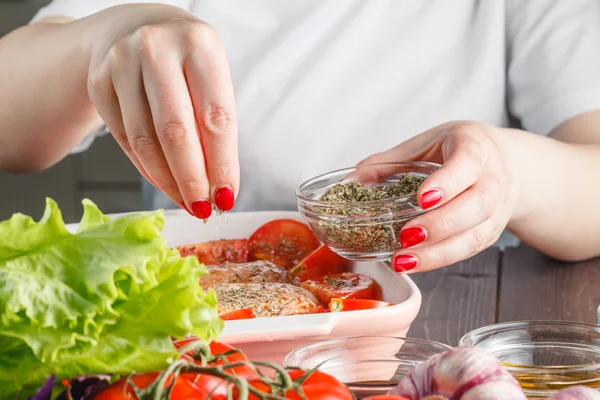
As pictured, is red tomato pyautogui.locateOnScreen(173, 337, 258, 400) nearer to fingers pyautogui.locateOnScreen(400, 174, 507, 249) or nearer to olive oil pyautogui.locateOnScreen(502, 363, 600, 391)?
olive oil pyautogui.locateOnScreen(502, 363, 600, 391)

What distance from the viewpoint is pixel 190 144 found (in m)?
0.75

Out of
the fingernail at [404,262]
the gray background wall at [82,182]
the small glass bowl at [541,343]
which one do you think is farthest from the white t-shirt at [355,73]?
the gray background wall at [82,182]

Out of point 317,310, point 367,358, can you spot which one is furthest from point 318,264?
point 367,358

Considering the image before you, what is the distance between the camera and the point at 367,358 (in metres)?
0.54

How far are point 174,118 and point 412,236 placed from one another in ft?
0.96

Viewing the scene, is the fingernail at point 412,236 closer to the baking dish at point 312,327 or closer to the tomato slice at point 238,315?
the baking dish at point 312,327

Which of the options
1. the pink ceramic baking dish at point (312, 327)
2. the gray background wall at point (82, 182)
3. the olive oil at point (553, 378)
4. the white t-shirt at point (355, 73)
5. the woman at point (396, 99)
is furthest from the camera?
the gray background wall at point (82, 182)

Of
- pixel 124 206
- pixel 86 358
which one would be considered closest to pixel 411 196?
pixel 86 358

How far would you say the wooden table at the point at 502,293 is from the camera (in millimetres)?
953

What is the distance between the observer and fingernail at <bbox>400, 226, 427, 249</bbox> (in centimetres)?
85

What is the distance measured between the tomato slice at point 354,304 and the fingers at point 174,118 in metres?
→ 0.18

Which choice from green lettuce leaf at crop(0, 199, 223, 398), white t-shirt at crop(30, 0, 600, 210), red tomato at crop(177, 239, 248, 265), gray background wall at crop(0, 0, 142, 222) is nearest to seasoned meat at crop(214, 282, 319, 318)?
red tomato at crop(177, 239, 248, 265)

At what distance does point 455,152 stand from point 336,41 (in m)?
0.63

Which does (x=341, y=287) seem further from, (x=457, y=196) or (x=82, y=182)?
(x=82, y=182)
